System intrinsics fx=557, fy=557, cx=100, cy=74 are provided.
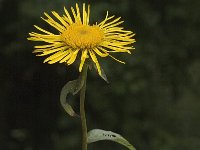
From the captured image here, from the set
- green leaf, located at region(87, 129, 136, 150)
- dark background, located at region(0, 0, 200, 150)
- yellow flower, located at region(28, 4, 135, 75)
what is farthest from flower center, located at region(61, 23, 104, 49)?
dark background, located at region(0, 0, 200, 150)


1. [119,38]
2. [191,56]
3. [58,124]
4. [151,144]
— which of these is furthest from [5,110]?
[119,38]

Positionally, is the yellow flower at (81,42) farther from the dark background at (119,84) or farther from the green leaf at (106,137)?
the dark background at (119,84)

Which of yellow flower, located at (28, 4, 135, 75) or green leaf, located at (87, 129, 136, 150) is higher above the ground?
yellow flower, located at (28, 4, 135, 75)

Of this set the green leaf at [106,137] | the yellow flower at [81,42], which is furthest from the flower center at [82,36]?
the green leaf at [106,137]

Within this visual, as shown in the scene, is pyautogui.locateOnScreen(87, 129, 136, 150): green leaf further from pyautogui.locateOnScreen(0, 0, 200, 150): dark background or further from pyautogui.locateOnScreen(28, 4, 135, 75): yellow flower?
pyautogui.locateOnScreen(0, 0, 200, 150): dark background

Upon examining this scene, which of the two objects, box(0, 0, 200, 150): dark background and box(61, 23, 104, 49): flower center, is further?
box(0, 0, 200, 150): dark background
